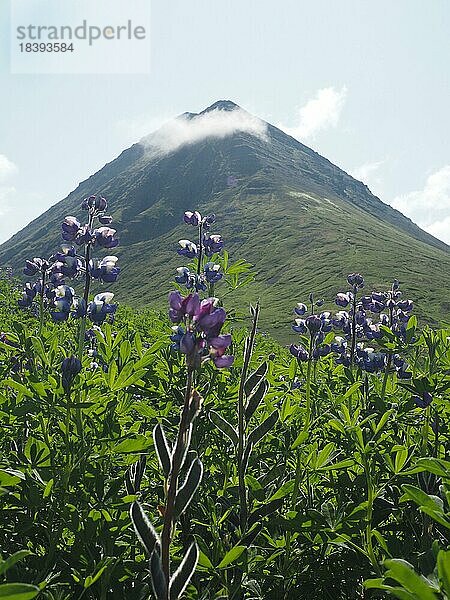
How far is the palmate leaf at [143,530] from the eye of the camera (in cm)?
123

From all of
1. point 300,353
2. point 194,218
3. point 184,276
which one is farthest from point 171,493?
point 194,218

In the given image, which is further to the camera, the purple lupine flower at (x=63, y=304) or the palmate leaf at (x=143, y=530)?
the purple lupine flower at (x=63, y=304)

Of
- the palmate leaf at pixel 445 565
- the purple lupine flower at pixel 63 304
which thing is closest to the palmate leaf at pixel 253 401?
the palmate leaf at pixel 445 565

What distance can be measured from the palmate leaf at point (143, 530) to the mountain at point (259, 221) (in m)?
62.5

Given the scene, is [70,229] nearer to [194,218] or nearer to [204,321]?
[194,218]

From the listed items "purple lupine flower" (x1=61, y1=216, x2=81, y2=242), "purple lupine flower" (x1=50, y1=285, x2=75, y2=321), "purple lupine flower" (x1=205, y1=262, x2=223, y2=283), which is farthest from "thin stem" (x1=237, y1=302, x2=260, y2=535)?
"purple lupine flower" (x1=205, y1=262, x2=223, y2=283)

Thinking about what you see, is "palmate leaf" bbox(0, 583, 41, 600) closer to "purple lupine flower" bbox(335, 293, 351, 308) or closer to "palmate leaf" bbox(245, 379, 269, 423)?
"palmate leaf" bbox(245, 379, 269, 423)

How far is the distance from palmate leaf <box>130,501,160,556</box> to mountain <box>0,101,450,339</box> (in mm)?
62547

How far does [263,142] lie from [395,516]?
18530cm

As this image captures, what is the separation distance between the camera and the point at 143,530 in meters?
1.23

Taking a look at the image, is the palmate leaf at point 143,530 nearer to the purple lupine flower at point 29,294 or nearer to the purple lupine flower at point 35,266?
the purple lupine flower at point 35,266

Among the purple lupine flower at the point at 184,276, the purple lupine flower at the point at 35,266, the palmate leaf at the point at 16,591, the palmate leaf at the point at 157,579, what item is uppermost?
the purple lupine flower at the point at 35,266

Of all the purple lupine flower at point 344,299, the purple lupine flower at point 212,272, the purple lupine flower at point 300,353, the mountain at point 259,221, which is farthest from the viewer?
the mountain at point 259,221

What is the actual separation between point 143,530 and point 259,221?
404ft
